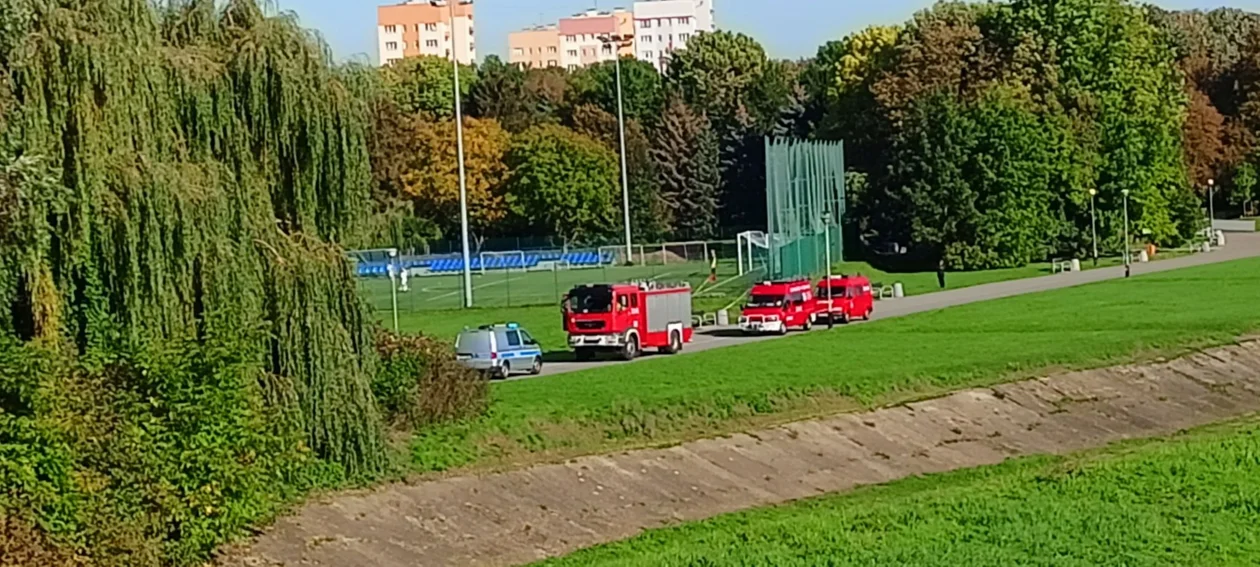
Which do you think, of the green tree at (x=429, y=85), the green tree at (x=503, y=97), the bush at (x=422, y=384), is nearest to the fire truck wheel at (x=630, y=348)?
the bush at (x=422, y=384)

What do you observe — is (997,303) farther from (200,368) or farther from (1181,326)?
(200,368)

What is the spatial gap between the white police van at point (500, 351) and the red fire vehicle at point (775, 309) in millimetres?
13485

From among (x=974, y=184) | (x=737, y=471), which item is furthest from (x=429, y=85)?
(x=737, y=471)

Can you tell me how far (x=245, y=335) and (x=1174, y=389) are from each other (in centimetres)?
2751

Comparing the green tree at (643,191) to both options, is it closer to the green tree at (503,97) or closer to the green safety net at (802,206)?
the green tree at (503,97)

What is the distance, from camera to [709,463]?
113ft

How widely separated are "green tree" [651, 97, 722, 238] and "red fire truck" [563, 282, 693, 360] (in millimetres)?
60487

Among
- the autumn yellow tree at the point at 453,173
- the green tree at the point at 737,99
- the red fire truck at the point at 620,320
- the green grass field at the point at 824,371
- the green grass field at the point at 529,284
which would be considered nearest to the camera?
the green grass field at the point at 824,371

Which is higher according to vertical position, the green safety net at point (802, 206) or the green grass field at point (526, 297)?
the green safety net at point (802, 206)

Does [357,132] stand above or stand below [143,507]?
above

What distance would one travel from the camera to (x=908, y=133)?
92500mm

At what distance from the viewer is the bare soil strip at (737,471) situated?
28.1 meters

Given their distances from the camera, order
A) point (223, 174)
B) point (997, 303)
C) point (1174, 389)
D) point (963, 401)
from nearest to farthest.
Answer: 1. point (223, 174)
2. point (963, 401)
3. point (1174, 389)
4. point (997, 303)

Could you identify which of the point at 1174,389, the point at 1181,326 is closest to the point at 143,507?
the point at 1174,389
